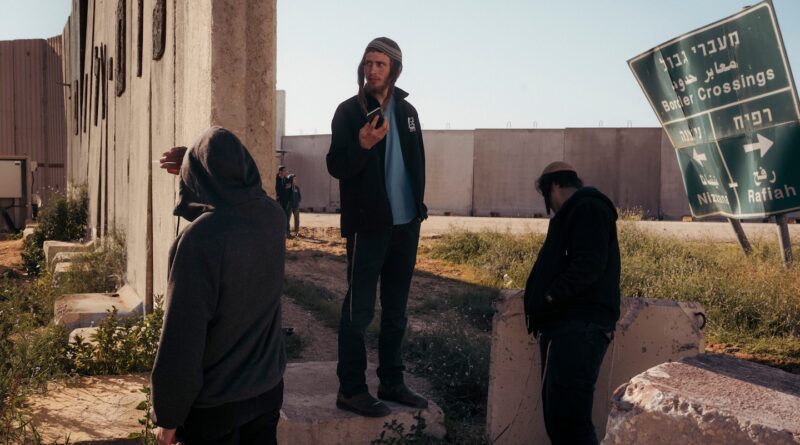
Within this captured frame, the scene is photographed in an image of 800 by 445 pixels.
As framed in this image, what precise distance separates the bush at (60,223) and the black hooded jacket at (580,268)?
1025 centimetres

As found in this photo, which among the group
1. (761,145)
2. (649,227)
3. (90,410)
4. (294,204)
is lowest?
(90,410)

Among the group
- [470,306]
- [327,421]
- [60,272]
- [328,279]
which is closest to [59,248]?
[60,272]

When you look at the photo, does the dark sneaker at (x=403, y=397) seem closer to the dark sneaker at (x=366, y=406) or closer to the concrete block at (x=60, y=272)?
the dark sneaker at (x=366, y=406)

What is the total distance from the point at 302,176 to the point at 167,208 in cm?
1985

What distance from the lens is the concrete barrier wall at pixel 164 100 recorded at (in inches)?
166

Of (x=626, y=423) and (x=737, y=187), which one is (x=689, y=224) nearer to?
(x=737, y=187)

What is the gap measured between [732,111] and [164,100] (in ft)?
21.0

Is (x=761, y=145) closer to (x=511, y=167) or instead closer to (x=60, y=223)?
(x=60, y=223)

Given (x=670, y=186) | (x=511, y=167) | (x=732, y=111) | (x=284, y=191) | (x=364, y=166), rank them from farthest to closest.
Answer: (x=511, y=167) < (x=670, y=186) < (x=284, y=191) < (x=732, y=111) < (x=364, y=166)

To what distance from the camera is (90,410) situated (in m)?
3.97

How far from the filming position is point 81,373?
466 cm

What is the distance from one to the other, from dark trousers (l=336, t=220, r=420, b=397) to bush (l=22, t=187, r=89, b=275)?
9525 millimetres

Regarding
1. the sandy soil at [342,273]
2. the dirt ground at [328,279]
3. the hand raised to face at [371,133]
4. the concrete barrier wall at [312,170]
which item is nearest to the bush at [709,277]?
the sandy soil at [342,273]

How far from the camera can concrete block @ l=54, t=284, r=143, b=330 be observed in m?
5.90
